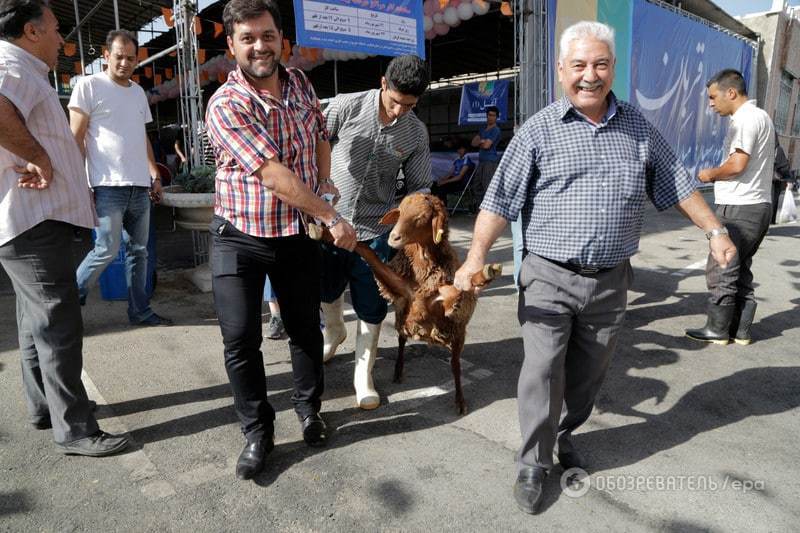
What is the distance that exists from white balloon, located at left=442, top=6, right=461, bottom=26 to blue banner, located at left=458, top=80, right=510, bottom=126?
150 inches

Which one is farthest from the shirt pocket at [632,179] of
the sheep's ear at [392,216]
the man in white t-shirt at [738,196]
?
the man in white t-shirt at [738,196]

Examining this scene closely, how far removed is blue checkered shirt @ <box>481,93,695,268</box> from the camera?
2279 mm

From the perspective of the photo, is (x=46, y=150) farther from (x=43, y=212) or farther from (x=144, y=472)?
(x=144, y=472)

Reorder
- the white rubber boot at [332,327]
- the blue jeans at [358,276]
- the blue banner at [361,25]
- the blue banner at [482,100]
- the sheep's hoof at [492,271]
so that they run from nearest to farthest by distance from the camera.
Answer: the sheep's hoof at [492,271]
the blue jeans at [358,276]
the white rubber boot at [332,327]
the blue banner at [361,25]
the blue banner at [482,100]

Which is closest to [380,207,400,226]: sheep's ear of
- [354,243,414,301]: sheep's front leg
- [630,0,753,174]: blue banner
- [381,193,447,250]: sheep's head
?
[381,193,447,250]: sheep's head

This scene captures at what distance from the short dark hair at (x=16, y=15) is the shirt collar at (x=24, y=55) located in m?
0.05

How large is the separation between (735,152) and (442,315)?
290 centimetres

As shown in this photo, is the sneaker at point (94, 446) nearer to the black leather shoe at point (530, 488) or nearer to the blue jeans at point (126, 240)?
the blue jeans at point (126, 240)

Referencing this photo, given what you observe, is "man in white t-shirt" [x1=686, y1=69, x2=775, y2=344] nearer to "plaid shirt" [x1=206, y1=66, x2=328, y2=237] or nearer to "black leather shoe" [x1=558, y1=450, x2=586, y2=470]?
"black leather shoe" [x1=558, y1=450, x2=586, y2=470]

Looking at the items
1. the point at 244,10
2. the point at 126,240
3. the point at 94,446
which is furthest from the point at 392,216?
the point at 126,240

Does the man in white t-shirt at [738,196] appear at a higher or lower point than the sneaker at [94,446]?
higher

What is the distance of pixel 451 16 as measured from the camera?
31.9 ft

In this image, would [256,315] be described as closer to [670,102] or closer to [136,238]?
[136,238]

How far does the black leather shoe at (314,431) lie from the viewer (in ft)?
9.30
